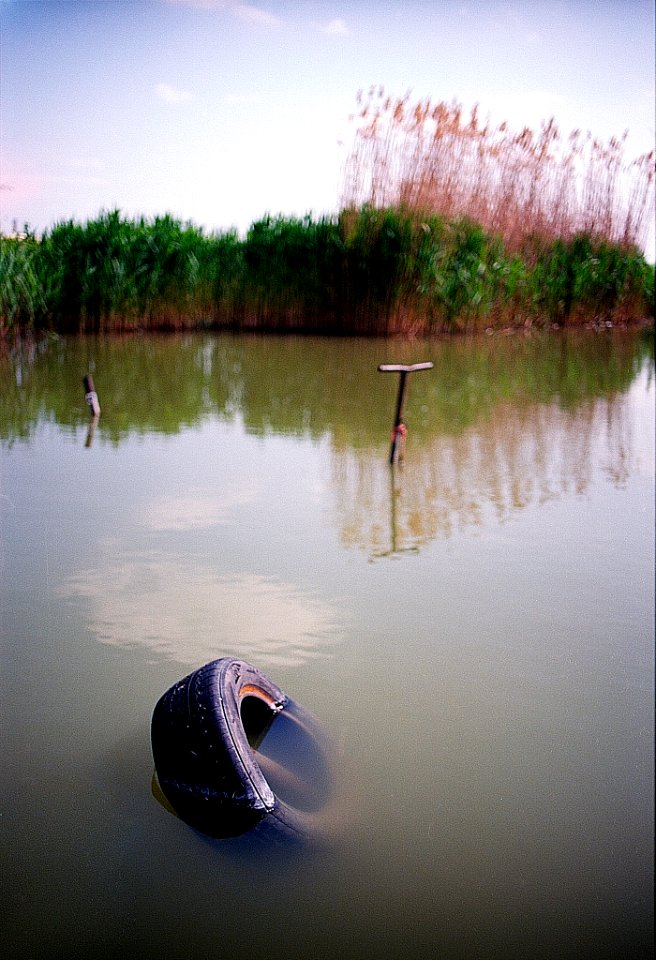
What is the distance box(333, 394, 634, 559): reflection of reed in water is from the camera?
14.4 ft

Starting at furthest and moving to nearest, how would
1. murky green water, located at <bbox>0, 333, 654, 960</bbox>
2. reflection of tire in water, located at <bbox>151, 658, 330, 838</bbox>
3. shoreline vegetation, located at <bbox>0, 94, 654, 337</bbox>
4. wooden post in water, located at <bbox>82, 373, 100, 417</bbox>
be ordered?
shoreline vegetation, located at <bbox>0, 94, 654, 337</bbox>, wooden post in water, located at <bbox>82, 373, 100, 417</bbox>, reflection of tire in water, located at <bbox>151, 658, 330, 838</bbox>, murky green water, located at <bbox>0, 333, 654, 960</bbox>

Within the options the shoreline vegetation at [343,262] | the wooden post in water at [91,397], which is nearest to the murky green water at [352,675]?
the wooden post in water at [91,397]

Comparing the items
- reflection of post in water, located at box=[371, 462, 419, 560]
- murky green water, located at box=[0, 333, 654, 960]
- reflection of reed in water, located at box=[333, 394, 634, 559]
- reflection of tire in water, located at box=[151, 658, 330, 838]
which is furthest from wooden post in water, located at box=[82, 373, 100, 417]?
reflection of tire in water, located at box=[151, 658, 330, 838]

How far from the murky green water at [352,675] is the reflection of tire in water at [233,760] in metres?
0.06

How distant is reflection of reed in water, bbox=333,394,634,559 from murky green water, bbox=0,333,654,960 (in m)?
0.03

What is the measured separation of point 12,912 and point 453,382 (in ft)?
24.5

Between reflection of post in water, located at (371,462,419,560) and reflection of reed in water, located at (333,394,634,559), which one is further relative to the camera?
Result: reflection of reed in water, located at (333,394,634,559)

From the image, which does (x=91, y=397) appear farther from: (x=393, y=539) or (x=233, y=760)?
(x=233, y=760)

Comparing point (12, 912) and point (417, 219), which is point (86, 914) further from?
point (417, 219)

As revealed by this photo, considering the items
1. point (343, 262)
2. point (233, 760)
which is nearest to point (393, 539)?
point (233, 760)

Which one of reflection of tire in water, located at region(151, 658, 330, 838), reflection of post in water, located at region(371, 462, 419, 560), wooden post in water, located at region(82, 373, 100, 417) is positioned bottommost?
reflection of tire in water, located at region(151, 658, 330, 838)

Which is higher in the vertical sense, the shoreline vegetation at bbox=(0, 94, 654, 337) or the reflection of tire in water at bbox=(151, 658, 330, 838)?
the shoreline vegetation at bbox=(0, 94, 654, 337)

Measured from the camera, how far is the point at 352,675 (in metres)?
2.82

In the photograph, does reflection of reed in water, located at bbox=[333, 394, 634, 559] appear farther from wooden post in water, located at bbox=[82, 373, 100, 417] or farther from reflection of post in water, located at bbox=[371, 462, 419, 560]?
wooden post in water, located at bbox=[82, 373, 100, 417]
